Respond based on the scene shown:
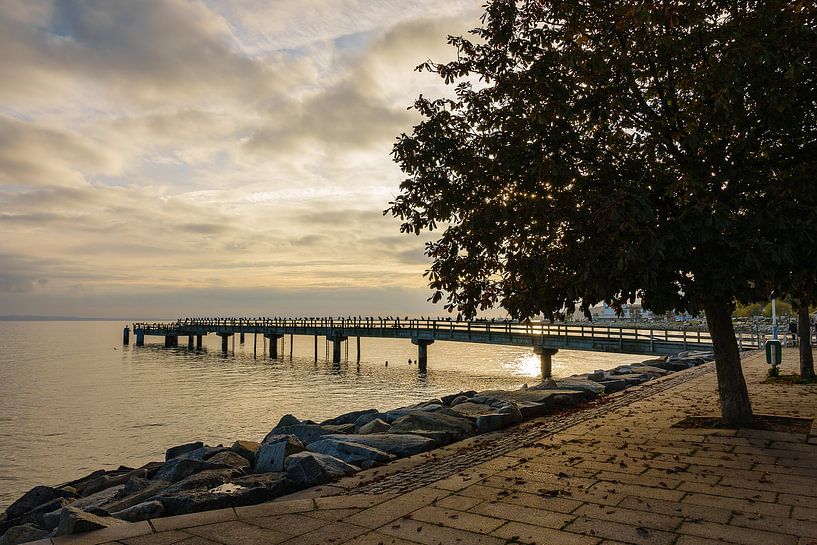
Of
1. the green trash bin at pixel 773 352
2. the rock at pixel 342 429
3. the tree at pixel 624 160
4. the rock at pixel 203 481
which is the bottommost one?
the rock at pixel 342 429

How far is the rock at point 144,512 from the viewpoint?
20.7 ft

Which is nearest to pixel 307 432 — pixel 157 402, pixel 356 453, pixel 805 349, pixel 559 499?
pixel 356 453

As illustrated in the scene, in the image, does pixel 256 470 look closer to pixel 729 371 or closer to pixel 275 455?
pixel 275 455

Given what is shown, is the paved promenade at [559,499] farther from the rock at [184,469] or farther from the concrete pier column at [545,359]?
the concrete pier column at [545,359]

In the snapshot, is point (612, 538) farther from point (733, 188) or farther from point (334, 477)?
point (733, 188)

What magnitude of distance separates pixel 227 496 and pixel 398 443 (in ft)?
10.3

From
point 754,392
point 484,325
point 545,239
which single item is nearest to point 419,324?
point 484,325

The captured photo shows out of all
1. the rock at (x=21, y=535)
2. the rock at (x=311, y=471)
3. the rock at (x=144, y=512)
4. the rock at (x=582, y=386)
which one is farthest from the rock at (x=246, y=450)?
the rock at (x=582, y=386)

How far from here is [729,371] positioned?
10.2 metres

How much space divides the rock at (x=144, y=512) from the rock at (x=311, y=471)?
1.62 metres

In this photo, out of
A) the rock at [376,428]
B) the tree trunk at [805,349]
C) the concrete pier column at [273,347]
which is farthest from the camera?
the concrete pier column at [273,347]

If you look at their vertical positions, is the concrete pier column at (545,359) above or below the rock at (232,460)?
below

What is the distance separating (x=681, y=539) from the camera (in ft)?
16.5

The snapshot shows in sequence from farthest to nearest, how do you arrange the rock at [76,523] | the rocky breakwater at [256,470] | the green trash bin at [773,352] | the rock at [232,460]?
the green trash bin at [773,352] < the rock at [232,460] < the rocky breakwater at [256,470] < the rock at [76,523]
